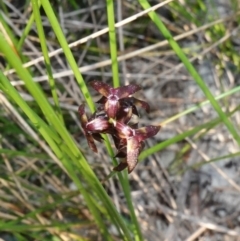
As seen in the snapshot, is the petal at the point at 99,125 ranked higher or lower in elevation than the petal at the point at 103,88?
lower

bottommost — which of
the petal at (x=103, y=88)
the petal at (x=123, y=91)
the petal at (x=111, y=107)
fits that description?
the petal at (x=111, y=107)

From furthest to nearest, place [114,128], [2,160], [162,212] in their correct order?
[162,212] < [2,160] < [114,128]

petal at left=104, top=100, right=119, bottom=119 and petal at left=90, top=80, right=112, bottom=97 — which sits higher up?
petal at left=90, top=80, right=112, bottom=97

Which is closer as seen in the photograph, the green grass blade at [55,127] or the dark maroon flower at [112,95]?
the green grass blade at [55,127]

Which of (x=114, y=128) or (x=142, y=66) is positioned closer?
(x=114, y=128)

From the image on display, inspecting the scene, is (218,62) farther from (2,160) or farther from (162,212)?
(2,160)

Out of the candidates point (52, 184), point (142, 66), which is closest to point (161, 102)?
point (142, 66)

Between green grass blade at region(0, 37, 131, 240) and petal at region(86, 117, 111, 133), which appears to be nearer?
green grass blade at region(0, 37, 131, 240)

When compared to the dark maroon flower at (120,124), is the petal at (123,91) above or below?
above
